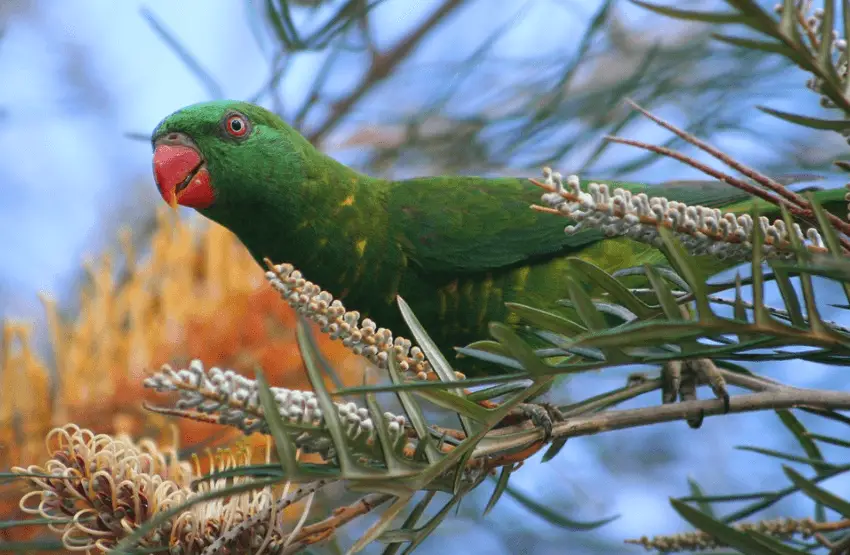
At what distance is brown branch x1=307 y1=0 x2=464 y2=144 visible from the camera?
2.18 metres

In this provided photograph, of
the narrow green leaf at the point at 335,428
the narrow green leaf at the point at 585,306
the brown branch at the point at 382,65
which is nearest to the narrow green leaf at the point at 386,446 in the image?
the narrow green leaf at the point at 335,428

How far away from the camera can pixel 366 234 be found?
4.82 ft

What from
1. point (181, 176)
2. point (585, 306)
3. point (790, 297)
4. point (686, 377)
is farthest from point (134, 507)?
point (181, 176)

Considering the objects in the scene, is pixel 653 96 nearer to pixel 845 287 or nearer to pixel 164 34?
pixel 164 34

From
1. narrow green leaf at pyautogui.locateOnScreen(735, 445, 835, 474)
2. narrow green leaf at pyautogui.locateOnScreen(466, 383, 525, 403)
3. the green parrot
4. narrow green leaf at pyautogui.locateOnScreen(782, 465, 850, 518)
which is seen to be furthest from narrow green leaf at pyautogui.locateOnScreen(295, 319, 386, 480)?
the green parrot

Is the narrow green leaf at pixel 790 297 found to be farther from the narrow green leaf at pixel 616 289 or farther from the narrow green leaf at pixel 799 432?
the narrow green leaf at pixel 799 432

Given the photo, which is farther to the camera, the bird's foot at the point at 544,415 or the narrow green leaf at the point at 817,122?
the bird's foot at the point at 544,415

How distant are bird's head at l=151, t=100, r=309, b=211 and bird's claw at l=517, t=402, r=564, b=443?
80 centimetres

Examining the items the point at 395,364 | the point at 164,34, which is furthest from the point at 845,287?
the point at 164,34

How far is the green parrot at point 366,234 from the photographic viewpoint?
1397 mm

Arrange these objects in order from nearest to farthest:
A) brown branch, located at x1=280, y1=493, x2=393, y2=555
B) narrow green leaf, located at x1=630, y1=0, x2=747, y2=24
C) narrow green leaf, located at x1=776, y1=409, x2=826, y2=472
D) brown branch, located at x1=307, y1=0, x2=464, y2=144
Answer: narrow green leaf, located at x1=630, y1=0, x2=747, y2=24 < brown branch, located at x1=280, y1=493, x2=393, y2=555 < narrow green leaf, located at x1=776, y1=409, x2=826, y2=472 < brown branch, located at x1=307, y1=0, x2=464, y2=144

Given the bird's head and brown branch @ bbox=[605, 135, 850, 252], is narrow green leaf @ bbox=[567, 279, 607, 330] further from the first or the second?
the bird's head

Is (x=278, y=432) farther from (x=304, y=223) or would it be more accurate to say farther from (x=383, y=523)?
(x=304, y=223)

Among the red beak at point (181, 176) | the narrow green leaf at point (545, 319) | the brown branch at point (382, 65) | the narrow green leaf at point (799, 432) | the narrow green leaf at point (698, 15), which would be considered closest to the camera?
the narrow green leaf at point (698, 15)
